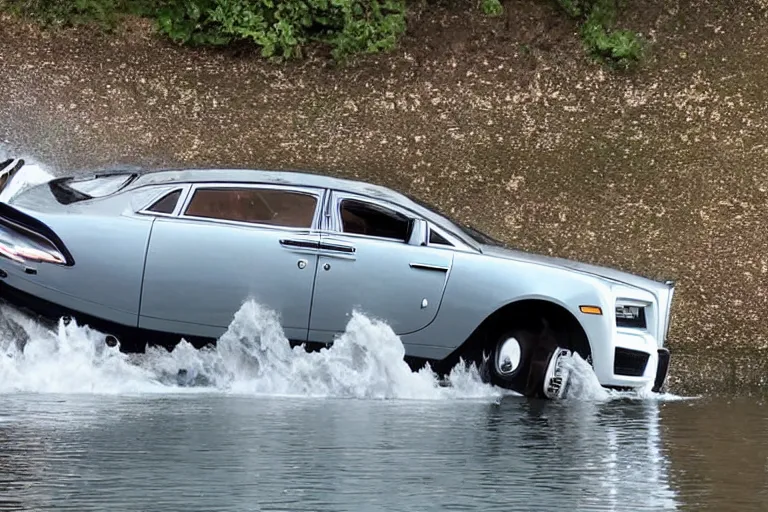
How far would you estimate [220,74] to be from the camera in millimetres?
12164

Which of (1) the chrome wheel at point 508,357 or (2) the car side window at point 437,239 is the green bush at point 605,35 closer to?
(2) the car side window at point 437,239

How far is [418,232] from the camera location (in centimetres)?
820

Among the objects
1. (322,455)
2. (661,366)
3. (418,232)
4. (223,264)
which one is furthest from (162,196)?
(661,366)

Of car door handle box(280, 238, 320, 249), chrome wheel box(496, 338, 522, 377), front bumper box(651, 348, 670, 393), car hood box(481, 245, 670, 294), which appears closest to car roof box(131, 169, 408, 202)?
car door handle box(280, 238, 320, 249)

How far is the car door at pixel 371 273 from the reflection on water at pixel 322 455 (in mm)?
559

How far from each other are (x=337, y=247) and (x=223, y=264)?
740 mm

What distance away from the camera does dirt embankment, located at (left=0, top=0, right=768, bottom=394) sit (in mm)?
11203

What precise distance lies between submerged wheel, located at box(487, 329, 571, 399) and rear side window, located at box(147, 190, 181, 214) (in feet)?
7.78

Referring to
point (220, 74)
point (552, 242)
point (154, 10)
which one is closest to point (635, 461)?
point (552, 242)

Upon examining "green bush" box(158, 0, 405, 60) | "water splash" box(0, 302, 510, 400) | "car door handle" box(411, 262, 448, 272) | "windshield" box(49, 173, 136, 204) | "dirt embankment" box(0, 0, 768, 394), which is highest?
"green bush" box(158, 0, 405, 60)

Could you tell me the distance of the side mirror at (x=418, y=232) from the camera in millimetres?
8156

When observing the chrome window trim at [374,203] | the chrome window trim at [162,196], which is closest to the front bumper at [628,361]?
the chrome window trim at [374,203]

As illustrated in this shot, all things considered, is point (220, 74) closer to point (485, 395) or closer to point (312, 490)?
point (485, 395)

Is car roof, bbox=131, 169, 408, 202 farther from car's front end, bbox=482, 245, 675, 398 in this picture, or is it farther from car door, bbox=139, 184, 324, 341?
car's front end, bbox=482, 245, 675, 398
